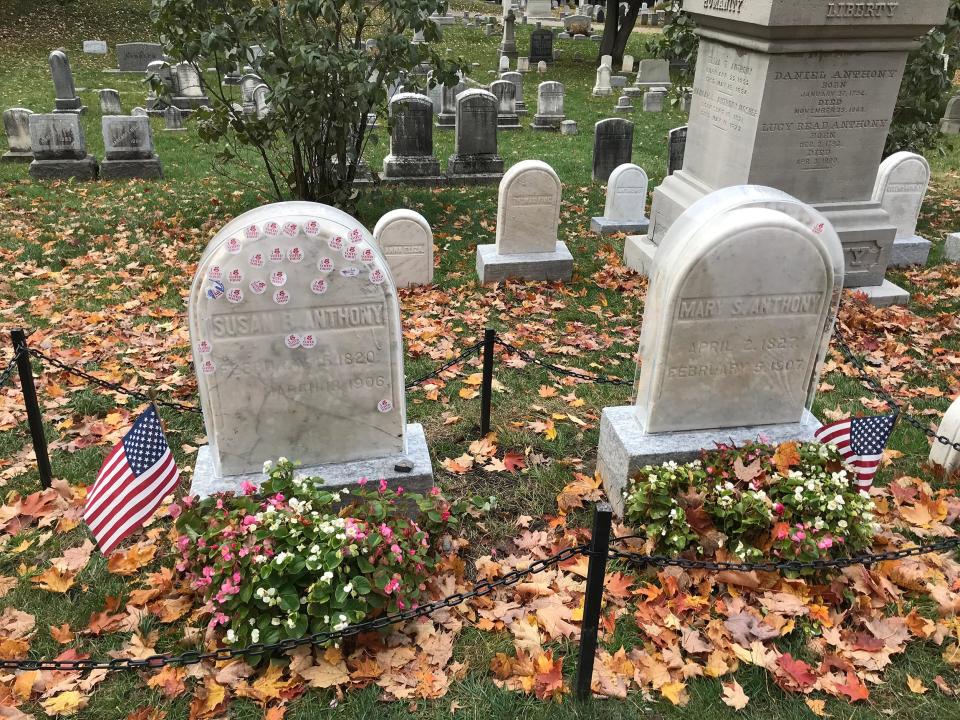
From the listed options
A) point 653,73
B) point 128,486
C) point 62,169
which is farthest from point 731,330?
point 653,73

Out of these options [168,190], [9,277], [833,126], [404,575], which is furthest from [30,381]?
[168,190]

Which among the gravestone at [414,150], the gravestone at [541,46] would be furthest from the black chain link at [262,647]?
the gravestone at [541,46]

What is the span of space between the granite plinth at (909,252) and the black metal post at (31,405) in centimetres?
939

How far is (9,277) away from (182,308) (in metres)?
2.38

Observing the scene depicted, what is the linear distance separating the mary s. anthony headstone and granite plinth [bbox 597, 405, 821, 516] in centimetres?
935

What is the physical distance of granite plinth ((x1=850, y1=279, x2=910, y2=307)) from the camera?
7.90m

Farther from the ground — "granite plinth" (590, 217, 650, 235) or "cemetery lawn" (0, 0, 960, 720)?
"granite plinth" (590, 217, 650, 235)

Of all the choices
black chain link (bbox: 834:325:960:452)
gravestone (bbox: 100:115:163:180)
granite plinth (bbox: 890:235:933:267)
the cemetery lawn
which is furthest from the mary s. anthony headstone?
black chain link (bbox: 834:325:960:452)

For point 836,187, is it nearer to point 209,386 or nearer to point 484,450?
point 484,450

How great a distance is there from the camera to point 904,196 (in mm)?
8945

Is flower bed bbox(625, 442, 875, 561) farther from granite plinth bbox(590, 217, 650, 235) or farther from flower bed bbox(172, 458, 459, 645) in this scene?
granite plinth bbox(590, 217, 650, 235)

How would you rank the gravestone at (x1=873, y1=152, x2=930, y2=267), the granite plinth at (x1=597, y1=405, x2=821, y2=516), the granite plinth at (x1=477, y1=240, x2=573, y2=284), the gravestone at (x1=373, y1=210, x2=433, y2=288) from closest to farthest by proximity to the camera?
the granite plinth at (x1=597, y1=405, x2=821, y2=516) → the gravestone at (x1=373, y1=210, x2=433, y2=288) → the granite plinth at (x1=477, y1=240, x2=573, y2=284) → the gravestone at (x1=873, y1=152, x2=930, y2=267)

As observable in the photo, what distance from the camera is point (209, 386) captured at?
399cm

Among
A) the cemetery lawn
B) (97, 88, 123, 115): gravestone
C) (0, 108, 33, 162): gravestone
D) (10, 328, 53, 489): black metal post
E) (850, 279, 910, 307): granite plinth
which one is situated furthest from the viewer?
(97, 88, 123, 115): gravestone
